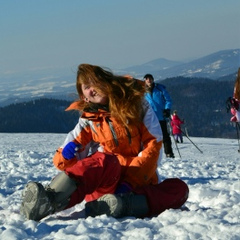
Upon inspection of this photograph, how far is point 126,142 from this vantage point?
3664mm

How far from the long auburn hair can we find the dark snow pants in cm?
35

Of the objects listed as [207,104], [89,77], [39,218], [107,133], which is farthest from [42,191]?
[207,104]

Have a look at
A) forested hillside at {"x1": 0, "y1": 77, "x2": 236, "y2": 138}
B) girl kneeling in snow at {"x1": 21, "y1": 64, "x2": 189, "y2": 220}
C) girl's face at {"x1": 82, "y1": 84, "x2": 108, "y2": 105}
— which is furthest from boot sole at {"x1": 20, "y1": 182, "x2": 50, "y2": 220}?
forested hillside at {"x1": 0, "y1": 77, "x2": 236, "y2": 138}

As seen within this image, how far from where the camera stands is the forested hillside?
333 feet

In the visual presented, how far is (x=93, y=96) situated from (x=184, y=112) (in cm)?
15290

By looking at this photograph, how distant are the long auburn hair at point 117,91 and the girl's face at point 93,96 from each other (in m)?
0.03

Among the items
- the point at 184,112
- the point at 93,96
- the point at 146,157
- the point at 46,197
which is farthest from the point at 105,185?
the point at 184,112

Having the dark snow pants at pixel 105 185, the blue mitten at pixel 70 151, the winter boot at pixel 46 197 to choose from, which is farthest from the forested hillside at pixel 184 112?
the winter boot at pixel 46 197

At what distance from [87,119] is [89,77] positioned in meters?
0.33

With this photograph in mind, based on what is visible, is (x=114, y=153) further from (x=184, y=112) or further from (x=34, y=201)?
(x=184, y=112)

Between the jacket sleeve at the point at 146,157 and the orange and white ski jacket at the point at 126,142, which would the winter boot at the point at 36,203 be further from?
the jacket sleeve at the point at 146,157

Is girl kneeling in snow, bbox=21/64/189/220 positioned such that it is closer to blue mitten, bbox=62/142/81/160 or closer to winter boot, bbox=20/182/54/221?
blue mitten, bbox=62/142/81/160

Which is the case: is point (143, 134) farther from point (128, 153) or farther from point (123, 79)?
point (123, 79)

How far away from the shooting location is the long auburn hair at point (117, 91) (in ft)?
11.8
